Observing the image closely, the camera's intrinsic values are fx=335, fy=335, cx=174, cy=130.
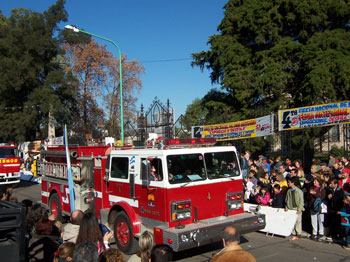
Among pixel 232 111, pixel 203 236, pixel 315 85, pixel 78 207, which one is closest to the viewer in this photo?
pixel 203 236

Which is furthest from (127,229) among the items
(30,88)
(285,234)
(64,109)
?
(30,88)

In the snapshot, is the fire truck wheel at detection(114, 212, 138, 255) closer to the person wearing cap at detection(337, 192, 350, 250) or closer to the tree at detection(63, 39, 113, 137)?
the person wearing cap at detection(337, 192, 350, 250)

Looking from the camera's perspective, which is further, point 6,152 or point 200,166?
point 6,152

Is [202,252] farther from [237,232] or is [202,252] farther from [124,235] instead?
[237,232]

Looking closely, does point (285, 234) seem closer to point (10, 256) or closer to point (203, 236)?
point (203, 236)

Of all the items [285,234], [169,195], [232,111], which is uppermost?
[232,111]

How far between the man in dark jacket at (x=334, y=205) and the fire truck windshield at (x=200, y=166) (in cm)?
261

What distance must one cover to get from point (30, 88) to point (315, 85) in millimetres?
27500

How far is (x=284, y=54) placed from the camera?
1861 centimetres

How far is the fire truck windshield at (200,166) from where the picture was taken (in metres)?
6.90

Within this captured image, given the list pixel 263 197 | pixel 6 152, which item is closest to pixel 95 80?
pixel 6 152

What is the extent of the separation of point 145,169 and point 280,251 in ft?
11.9

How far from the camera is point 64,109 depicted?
33.2 meters

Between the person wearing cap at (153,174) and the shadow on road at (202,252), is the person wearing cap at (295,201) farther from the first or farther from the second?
the person wearing cap at (153,174)
